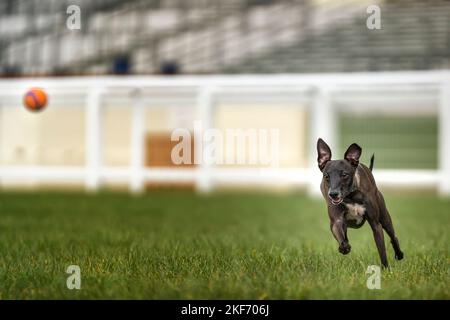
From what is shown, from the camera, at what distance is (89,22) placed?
24.1 m

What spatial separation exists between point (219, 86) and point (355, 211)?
13.7 metres

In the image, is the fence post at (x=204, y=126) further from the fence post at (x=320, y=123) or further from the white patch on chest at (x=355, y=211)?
the white patch on chest at (x=355, y=211)

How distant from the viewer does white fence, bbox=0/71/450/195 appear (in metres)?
15.7

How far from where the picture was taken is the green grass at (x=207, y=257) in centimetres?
350

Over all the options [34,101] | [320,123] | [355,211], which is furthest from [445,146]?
[355,211]

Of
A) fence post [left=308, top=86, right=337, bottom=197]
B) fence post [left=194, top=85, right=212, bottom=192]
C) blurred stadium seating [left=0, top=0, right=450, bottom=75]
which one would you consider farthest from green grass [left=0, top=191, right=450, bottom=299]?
blurred stadium seating [left=0, top=0, right=450, bottom=75]

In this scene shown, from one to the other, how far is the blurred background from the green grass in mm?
7008

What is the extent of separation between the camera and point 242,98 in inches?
703

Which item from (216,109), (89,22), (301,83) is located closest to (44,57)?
(89,22)

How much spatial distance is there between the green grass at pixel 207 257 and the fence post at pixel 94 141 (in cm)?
698

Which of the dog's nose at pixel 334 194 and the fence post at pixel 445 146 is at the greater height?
the fence post at pixel 445 146

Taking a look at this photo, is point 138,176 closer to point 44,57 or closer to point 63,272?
point 44,57

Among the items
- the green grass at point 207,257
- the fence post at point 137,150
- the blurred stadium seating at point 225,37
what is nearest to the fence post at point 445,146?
the blurred stadium seating at point 225,37

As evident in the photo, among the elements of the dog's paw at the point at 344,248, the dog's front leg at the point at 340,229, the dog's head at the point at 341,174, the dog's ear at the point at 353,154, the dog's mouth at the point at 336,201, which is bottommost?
the dog's paw at the point at 344,248
